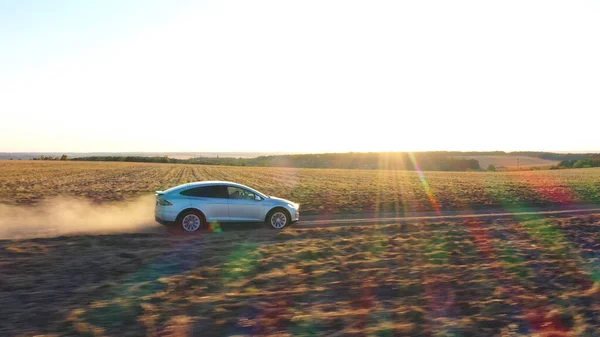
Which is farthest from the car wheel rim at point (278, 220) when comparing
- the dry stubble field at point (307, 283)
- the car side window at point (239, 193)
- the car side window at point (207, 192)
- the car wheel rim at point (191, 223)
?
the car wheel rim at point (191, 223)

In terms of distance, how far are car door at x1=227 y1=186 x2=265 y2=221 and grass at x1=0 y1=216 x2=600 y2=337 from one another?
5.83 feet

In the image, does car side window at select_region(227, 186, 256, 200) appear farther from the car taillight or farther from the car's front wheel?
the car taillight

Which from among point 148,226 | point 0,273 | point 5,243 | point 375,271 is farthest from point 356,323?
point 148,226

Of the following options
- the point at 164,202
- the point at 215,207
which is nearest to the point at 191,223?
the point at 215,207

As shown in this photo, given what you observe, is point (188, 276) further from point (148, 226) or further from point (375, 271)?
point (148, 226)

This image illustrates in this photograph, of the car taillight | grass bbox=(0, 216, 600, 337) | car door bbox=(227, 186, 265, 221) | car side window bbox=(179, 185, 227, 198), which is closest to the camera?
grass bbox=(0, 216, 600, 337)

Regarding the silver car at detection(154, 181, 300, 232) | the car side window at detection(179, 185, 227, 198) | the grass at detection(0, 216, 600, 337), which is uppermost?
the car side window at detection(179, 185, 227, 198)

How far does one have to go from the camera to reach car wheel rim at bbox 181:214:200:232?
15.7 meters

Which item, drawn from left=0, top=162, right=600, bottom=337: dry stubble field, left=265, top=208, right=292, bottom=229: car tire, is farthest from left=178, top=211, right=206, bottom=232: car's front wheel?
left=265, top=208, right=292, bottom=229: car tire

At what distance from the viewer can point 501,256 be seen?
1185 cm

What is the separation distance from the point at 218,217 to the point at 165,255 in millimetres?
4425

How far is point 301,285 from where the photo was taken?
363 inches

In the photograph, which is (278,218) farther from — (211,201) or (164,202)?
(164,202)

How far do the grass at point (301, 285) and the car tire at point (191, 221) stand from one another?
1.16 metres
